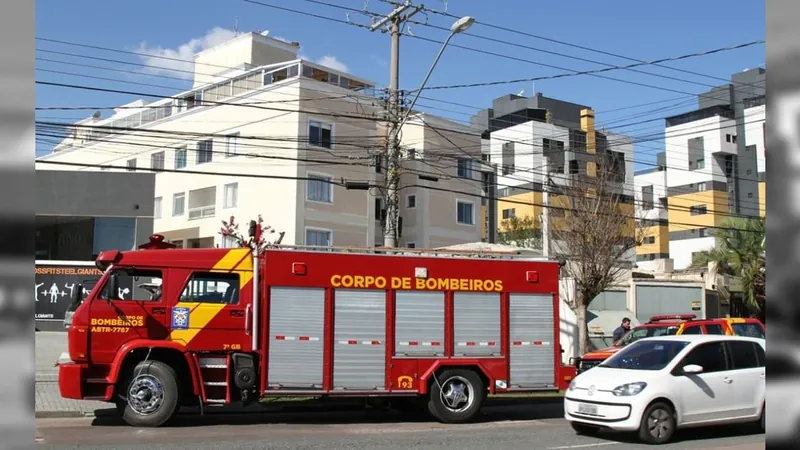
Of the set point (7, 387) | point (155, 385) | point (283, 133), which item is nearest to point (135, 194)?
point (283, 133)

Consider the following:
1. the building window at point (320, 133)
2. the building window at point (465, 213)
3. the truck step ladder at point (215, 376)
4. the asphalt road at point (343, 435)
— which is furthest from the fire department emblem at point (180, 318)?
the building window at point (465, 213)

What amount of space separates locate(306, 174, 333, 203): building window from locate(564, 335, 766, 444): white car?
2623cm

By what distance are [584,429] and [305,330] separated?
480 centimetres

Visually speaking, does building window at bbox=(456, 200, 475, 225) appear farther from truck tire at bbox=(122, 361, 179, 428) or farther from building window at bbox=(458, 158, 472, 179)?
truck tire at bbox=(122, 361, 179, 428)

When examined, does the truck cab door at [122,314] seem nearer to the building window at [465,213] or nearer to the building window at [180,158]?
the building window at [180,158]

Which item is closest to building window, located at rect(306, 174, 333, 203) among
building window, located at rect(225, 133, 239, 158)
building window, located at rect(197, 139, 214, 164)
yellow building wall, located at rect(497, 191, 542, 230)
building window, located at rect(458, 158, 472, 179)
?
building window, located at rect(225, 133, 239, 158)

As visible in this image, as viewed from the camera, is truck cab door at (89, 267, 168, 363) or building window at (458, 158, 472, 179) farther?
building window at (458, 158, 472, 179)

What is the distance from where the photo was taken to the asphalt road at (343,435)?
1008 centimetres

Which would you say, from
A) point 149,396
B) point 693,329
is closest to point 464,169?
point 693,329

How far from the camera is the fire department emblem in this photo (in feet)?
38.7

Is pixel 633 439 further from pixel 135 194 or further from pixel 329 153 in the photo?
pixel 329 153

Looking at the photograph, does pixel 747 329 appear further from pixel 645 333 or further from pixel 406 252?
pixel 406 252

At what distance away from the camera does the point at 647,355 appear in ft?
37.3

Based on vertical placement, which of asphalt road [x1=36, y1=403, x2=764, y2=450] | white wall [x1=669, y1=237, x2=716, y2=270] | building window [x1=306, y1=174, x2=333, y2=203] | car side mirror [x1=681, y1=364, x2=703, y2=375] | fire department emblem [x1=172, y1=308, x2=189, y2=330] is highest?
building window [x1=306, y1=174, x2=333, y2=203]
